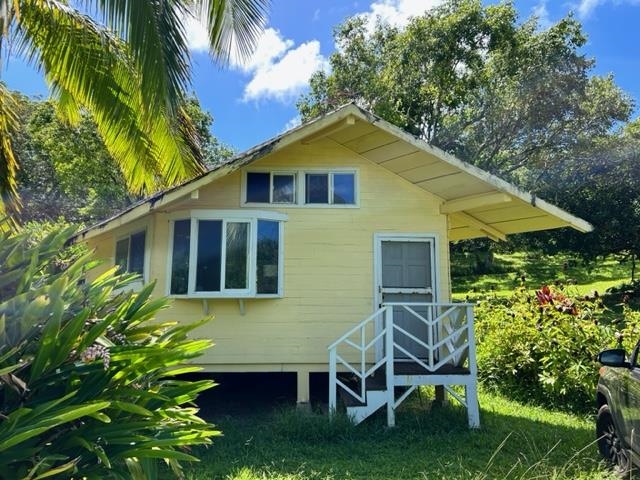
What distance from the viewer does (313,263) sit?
7.98 metres

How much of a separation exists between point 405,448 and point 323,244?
11.1 feet

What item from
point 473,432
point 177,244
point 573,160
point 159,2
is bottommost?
point 473,432

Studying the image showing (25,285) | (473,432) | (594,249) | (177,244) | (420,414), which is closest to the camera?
(25,285)

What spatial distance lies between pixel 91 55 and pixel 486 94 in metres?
17.2

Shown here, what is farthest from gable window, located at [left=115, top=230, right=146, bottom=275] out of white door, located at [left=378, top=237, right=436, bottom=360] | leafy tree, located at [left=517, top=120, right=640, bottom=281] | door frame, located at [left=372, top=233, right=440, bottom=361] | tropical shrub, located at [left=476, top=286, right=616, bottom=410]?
leafy tree, located at [left=517, top=120, right=640, bottom=281]

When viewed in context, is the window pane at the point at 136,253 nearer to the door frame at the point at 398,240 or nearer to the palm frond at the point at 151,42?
the palm frond at the point at 151,42

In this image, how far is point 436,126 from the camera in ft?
70.6

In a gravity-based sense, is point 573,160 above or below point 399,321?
above

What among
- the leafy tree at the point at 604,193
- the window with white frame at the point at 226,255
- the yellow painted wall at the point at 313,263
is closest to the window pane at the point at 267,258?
the window with white frame at the point at 226,255

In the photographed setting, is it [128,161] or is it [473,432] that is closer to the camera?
[473,432]

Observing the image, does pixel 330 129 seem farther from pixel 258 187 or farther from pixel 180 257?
pixel 180 257

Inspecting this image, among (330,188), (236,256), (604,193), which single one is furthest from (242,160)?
(604,193)

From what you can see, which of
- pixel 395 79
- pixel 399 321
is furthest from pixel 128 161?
pixel 395 79

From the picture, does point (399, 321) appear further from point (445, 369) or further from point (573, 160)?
point (573, 160)
